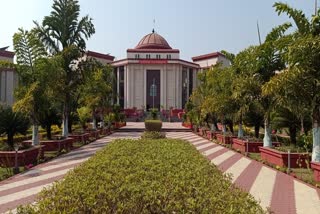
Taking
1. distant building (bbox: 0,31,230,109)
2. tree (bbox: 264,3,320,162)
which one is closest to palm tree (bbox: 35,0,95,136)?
tree (bbox: 264,3,320,162)

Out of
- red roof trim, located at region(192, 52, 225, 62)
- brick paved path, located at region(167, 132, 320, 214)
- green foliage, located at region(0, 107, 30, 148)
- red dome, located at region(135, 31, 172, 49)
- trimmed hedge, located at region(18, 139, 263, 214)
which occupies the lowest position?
brick paved path, located at region(167, 132, 320, 214)

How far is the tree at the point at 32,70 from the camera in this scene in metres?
16.9

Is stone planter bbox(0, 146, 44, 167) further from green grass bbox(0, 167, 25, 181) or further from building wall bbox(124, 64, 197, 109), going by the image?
building wall bbox(124, 64, 197, 109)

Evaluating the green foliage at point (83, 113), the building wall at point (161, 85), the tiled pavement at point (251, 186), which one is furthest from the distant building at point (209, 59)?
the tiled pavement at point (251, 186)

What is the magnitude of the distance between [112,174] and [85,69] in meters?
18.3

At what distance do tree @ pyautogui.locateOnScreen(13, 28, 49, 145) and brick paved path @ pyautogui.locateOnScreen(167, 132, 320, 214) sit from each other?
320 inches

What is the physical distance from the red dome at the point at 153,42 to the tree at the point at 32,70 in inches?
2044

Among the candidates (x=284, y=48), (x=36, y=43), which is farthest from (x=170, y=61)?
(x=284, y=48)

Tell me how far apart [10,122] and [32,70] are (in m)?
2.68

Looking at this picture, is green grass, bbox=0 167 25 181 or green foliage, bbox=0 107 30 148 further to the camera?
green foliage, bbox=0 107 30 148

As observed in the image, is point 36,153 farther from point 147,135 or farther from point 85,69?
point 85,69

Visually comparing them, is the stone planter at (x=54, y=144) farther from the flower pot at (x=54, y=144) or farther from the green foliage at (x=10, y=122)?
the green foliage at (x=10, y=122)

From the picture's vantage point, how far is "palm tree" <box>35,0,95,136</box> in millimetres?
21703

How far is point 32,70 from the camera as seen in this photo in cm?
1736
